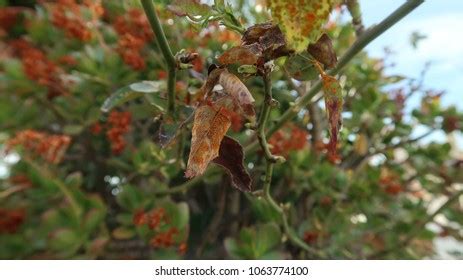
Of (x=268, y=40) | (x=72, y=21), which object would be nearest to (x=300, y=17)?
(x=268, y=40)

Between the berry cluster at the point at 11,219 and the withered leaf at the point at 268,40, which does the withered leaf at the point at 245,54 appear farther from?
the berry cluster at the point at 11,219

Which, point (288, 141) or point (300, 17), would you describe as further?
point (288, 141)

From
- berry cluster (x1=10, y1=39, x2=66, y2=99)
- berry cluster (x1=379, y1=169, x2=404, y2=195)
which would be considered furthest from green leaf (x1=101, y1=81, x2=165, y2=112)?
berry cluster (x1=379, y1=169, x2=404, y2=195)

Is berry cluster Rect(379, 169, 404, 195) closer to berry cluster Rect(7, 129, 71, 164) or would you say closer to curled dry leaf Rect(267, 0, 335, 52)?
berry cluster Rect(7, 129, 71, 164)

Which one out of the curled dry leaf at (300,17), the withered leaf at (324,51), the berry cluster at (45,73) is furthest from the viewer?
the berry cluster at (45,73)

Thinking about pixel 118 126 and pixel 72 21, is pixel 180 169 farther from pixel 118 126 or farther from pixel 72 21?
pixel 72 21

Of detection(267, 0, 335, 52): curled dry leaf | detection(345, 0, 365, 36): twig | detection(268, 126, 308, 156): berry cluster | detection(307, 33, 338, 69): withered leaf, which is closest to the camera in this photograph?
detection(267, 0, 335, 52): curled dry leaf

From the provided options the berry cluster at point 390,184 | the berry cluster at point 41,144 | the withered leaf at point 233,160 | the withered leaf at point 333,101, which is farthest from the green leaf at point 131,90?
the berry cluster at point 390,184
